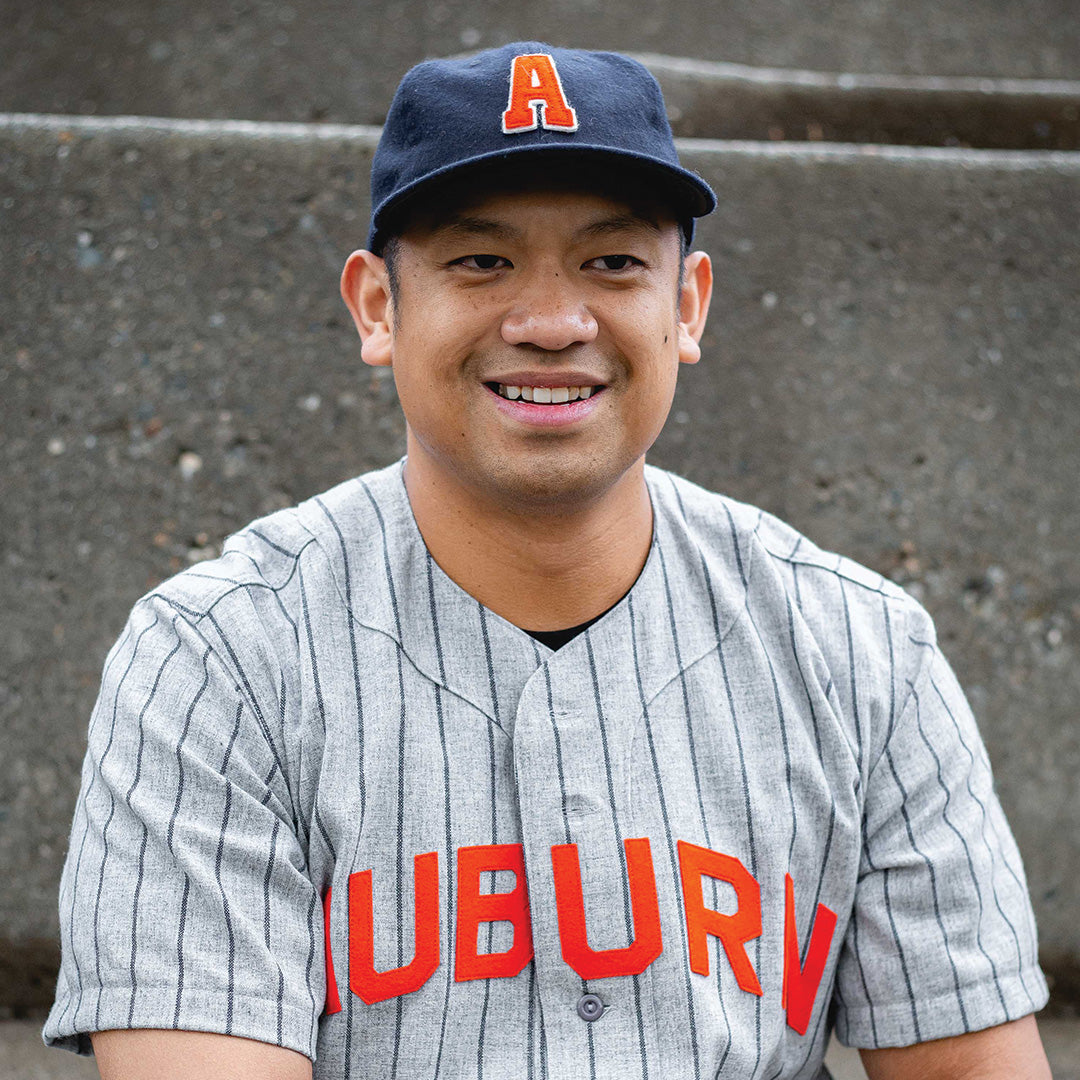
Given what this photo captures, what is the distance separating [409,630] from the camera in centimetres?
141

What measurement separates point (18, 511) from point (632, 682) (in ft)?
4.68

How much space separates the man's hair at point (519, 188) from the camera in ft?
4.25

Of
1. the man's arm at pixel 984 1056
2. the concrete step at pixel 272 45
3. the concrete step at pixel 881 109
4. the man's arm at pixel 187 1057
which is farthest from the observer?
the concrete step at pixel 272 45

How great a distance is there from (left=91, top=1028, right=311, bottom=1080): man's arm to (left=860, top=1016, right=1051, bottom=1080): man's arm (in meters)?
0.82

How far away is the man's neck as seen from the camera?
143cm

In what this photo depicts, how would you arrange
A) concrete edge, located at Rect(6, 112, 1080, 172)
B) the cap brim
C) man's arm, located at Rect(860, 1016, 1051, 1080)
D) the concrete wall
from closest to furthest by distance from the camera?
the cap brim
man's arm, located at Rect(860, 1016, 1051, 1080)
the concrete wall
concrete edge, located at Rect(6, 112, 1080, 172)

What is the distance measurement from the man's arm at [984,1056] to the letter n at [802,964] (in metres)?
0.14

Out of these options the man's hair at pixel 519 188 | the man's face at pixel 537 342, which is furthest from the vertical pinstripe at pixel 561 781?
the man's hair at pixel 519 188

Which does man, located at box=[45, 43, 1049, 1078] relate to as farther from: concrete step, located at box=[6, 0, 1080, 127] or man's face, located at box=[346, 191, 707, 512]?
concrete step, located at box=[6, 0, 1080, 127]

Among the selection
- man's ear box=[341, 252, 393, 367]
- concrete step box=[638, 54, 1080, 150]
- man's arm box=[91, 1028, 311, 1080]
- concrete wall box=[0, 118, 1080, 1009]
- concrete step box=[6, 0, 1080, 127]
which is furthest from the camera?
concrete step box=[6, 0, 1080, 127]

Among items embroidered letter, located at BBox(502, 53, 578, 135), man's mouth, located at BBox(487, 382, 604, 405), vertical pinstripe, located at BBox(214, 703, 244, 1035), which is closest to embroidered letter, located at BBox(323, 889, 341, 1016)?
vertical pinstripe, located at BBox(214, 703, 244, 1035)

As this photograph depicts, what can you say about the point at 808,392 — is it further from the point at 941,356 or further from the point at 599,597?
the point at 599,597

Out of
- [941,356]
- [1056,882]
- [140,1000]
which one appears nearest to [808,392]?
[941,356]

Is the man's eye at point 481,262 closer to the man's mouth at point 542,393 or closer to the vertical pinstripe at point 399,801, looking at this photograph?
the man's mouth at point 542,393
